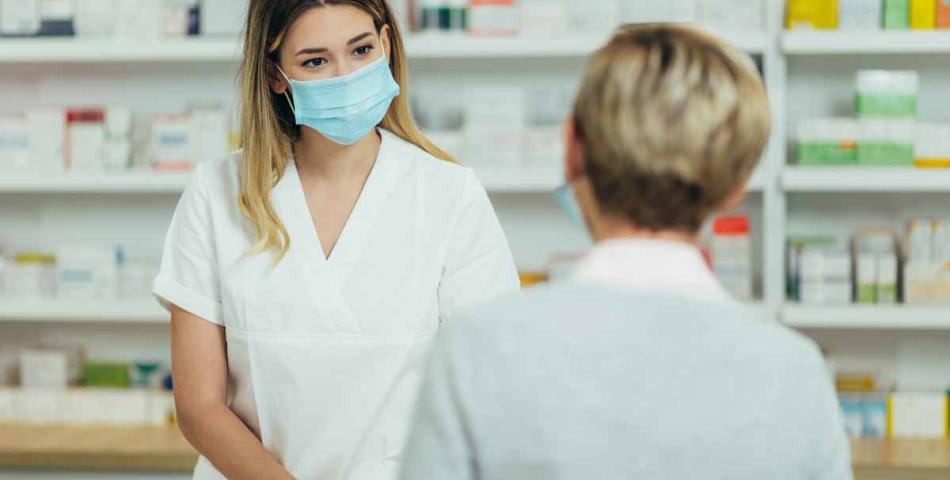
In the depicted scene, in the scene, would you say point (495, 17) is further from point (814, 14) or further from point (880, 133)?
point (880, 133)

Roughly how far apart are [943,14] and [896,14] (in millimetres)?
122

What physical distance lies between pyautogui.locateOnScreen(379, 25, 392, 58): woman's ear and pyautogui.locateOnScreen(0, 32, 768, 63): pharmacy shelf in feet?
4.60

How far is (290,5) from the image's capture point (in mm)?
1770

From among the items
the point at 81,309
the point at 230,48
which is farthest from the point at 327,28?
the point at 81,309

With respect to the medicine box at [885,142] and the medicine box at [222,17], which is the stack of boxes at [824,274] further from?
the medicine box at [222,17]

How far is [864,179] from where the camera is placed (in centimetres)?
323

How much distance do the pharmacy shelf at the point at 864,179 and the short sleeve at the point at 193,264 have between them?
1857 mm

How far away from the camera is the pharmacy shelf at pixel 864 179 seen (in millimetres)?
3213

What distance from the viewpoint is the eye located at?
6.01ft

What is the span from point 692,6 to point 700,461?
2431 mm

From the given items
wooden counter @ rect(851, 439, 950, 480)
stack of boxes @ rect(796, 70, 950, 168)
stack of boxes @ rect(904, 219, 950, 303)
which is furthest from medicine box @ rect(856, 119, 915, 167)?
wooden counter @ rect(851, 439, 950, 480)

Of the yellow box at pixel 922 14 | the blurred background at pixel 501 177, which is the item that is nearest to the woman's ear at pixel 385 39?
the blurred background at pixel 501 177

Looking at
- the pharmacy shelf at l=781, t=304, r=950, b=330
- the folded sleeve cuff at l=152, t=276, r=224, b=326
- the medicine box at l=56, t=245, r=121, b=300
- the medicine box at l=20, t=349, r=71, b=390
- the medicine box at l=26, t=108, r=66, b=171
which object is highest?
the folded sleeve cuff at l=152, t=276, r=224, b=326

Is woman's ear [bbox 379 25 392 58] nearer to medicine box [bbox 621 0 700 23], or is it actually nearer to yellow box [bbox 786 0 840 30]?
medicine box [bbox 621 0 700 23]
